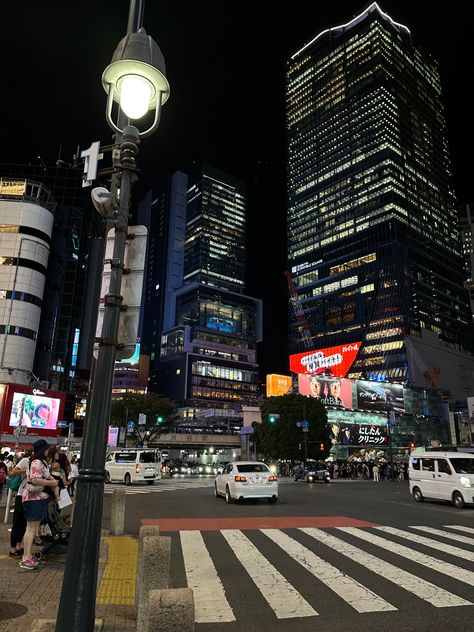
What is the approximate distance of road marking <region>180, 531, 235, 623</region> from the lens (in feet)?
17.4

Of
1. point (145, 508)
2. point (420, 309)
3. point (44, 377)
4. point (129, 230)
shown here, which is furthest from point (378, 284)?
point (129, 230)

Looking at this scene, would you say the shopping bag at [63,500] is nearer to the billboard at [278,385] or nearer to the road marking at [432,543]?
the road marking at [432,543]

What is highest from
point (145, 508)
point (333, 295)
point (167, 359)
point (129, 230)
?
point (333, 295)

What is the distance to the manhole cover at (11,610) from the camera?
513cm

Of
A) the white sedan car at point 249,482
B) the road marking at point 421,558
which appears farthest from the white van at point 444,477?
the road marking at point 421,558

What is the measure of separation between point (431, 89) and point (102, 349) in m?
232

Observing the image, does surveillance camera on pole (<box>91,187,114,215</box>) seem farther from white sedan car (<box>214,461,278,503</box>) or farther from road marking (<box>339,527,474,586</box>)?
white sedan car (<box>214,461,278,503</box>)

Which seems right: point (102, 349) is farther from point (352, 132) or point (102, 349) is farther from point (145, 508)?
point (352, 132)

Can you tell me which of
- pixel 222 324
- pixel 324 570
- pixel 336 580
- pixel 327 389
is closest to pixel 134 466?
pixel 324 570

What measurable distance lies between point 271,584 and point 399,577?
196 centimetres

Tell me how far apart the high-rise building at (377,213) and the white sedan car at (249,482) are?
10776cm

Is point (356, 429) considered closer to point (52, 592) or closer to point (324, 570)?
point (324, 570)

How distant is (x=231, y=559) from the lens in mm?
8156

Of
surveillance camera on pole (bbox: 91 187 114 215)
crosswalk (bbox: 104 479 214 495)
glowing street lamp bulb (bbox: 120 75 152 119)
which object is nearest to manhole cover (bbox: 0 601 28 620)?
surveillance camera on pole (bbox: 91 187 114 215)
